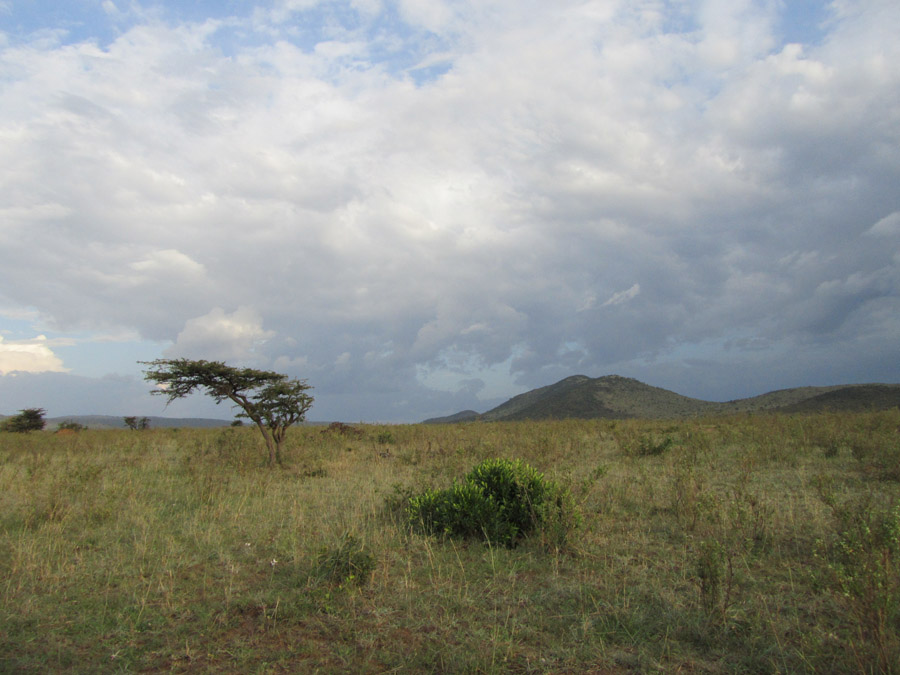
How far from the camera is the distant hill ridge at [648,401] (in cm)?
4359

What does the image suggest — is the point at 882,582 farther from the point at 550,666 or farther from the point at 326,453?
the point at 326,453

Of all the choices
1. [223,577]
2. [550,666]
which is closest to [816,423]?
[550,666]

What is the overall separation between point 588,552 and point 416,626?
8.34ft

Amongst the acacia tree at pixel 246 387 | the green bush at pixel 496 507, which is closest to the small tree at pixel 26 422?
the acacia tree at pixel 246 387

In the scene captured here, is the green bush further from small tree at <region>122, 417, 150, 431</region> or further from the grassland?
small tree at <region>122, 417, 150, 431</region>

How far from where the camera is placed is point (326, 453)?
14.9 m

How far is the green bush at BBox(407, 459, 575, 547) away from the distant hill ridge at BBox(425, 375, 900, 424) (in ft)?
89.2

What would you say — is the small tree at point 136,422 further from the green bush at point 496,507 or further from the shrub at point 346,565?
the shrub at point 346,565

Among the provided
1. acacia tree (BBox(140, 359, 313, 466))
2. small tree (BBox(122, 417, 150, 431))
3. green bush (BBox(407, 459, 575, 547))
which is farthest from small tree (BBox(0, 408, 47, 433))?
green bush (BBox(407, 459, 575, 547))

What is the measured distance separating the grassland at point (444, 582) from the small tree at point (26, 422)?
88.6 feet

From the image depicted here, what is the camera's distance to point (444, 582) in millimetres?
5117

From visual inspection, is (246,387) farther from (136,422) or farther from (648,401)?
(648,401)

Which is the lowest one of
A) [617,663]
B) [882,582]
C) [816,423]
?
[617,663]

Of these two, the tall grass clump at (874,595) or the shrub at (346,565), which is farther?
the shrub at (346,565)
